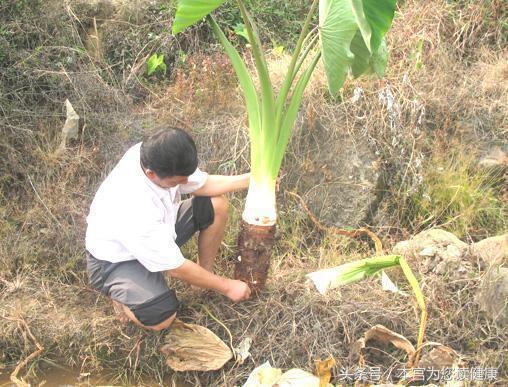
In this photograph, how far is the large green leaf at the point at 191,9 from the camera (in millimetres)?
2670

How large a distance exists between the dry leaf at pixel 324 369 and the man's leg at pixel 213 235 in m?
0.80

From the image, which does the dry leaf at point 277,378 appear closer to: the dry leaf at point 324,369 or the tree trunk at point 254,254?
the dry leaf at point 324,369

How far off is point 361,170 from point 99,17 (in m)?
2.12

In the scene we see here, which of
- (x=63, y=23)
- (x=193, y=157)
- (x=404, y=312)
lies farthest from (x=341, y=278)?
(x=63, y=23)

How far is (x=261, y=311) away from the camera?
124 inches

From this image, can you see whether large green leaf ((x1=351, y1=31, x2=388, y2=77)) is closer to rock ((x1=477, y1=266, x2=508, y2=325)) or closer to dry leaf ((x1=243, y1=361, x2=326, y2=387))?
rock ((x1=477, y1=266, x2=508, y2=325))

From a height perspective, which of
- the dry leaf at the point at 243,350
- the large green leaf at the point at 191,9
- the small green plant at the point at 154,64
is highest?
the large green leaf at the point at 191,9

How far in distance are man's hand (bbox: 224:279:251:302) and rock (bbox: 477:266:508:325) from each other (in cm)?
110

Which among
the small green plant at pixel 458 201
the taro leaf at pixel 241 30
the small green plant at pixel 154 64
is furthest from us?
the taro leaf at pixel 241 30

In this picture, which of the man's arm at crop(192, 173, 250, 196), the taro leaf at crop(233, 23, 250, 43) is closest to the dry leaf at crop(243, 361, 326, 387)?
the man's arm at crop(192, 173, 250, 196)

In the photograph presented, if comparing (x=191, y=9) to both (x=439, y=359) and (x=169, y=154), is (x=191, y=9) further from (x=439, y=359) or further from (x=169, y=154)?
(x=439, y=359)

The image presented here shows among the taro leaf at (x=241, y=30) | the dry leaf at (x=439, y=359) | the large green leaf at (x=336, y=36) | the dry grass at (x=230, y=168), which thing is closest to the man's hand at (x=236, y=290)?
the dry grass at (x=230, y=168)

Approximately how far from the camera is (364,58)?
9.59 feet

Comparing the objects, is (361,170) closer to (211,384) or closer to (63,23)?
(211,384)
